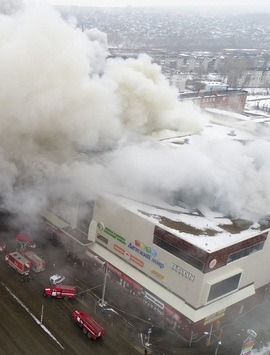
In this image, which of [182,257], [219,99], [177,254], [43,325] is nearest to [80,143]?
[177,254]

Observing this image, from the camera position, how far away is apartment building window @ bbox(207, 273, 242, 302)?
1320 cm

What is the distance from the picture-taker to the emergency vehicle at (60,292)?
14.3 meters

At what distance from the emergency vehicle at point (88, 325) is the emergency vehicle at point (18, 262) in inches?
122

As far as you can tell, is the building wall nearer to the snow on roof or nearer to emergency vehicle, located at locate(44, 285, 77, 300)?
the snow on roof

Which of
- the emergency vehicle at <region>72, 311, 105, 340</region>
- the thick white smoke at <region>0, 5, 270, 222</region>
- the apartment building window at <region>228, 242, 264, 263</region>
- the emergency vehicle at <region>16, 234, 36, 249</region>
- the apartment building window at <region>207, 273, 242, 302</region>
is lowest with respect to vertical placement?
the emergency vehicle at <region>16, 234, 36, 249</region>

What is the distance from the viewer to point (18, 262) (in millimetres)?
15398

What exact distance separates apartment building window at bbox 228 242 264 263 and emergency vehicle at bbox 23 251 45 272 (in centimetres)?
703

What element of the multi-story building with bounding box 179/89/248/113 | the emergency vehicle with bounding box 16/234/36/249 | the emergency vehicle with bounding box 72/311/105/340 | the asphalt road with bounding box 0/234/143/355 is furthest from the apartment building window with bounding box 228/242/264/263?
the multi-story building with bounding box 179/89/248/113

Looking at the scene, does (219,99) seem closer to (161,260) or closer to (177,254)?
(161,260)

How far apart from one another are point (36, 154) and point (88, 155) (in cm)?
213

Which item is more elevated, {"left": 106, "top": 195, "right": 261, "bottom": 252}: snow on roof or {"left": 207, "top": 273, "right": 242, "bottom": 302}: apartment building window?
{"left": 106, "top": 195, "right": 261, "bottom": 252}: snow on roof

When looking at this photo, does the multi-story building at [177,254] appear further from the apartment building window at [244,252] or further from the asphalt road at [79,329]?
the asphalt road at [79,329]

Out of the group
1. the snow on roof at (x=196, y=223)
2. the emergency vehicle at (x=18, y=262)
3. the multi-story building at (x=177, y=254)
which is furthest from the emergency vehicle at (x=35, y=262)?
the snow on roof at (x=196, y=223)

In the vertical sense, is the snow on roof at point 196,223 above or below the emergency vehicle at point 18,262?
above
